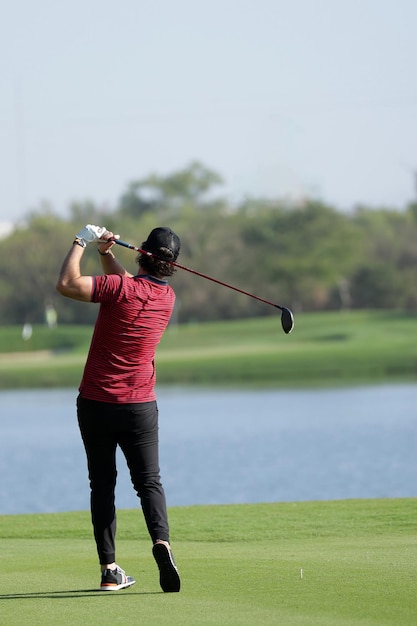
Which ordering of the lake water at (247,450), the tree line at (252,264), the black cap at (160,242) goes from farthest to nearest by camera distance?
the tree line at (252,264) < the lake water at (247,450) < the black cap at (160,242)

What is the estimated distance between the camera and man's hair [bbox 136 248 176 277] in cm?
587

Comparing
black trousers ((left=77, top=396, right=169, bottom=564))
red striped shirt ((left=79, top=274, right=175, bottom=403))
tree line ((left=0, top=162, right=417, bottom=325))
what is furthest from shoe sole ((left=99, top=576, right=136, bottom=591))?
tree line ((left=0, top=162, right=417, bottom=325))

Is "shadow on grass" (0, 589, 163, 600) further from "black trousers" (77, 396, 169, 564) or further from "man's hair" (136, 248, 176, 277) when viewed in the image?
"man's hair" (136, 248, 176, 277)

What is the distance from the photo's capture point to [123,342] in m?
5.76

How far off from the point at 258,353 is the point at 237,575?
144 ft

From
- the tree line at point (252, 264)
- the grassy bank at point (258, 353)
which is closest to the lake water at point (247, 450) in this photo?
the grassy bank at point (258, 353)

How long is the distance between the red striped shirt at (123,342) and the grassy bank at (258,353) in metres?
30.8

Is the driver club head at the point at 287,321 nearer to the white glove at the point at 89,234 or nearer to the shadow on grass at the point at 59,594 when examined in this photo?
the white glove at the point at 89,234

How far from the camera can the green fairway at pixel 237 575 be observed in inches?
192

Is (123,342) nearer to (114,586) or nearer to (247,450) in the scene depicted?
(114,586)

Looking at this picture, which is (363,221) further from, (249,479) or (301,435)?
(249,479)

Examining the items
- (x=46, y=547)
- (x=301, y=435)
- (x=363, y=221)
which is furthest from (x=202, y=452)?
(x=363, y=221)

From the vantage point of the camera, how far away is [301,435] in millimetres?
23203

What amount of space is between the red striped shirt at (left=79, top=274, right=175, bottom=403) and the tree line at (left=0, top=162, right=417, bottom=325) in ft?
203
